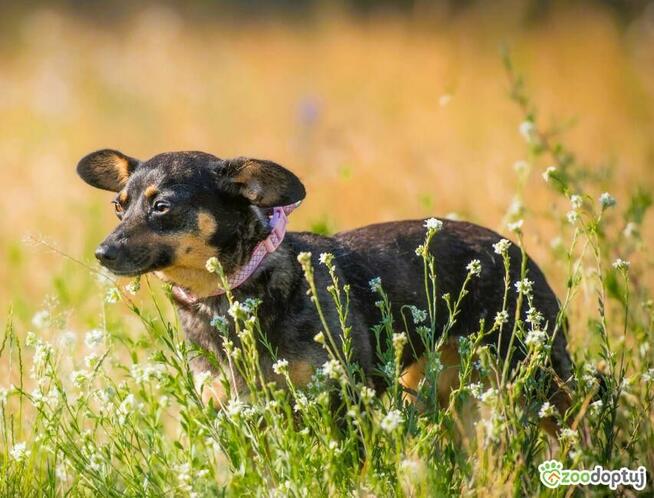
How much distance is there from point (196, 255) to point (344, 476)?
113cm

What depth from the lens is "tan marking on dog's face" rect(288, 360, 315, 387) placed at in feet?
13.1

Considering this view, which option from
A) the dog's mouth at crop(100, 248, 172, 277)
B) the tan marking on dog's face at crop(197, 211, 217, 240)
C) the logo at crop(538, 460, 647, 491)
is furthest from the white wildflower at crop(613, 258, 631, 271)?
the dog's mouth at crop(100, 248, 172, 277)

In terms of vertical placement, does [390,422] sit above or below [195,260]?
below

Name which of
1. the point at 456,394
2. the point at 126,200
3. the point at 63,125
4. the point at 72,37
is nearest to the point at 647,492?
the point at 456,394

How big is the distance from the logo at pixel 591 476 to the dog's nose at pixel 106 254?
1.61 meters

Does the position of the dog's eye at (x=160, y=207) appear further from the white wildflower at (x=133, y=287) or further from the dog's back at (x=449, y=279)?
the dog's back at (x=449, y=279)

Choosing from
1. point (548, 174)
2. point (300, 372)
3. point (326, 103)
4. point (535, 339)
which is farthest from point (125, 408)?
point (326, 103)

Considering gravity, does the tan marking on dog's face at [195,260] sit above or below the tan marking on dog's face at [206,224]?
below

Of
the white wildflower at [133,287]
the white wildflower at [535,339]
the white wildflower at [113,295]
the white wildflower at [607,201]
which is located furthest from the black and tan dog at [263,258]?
the white wildflower at [535,339]

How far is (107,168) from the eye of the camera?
14.9 ft

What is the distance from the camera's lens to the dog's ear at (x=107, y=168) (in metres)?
4.47

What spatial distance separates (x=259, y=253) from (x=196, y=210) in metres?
0.28

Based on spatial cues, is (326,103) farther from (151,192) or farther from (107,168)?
(151,192)

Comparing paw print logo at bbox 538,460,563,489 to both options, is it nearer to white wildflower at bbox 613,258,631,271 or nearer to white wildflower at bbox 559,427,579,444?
white wildflower at bbox 559,427,579,444
